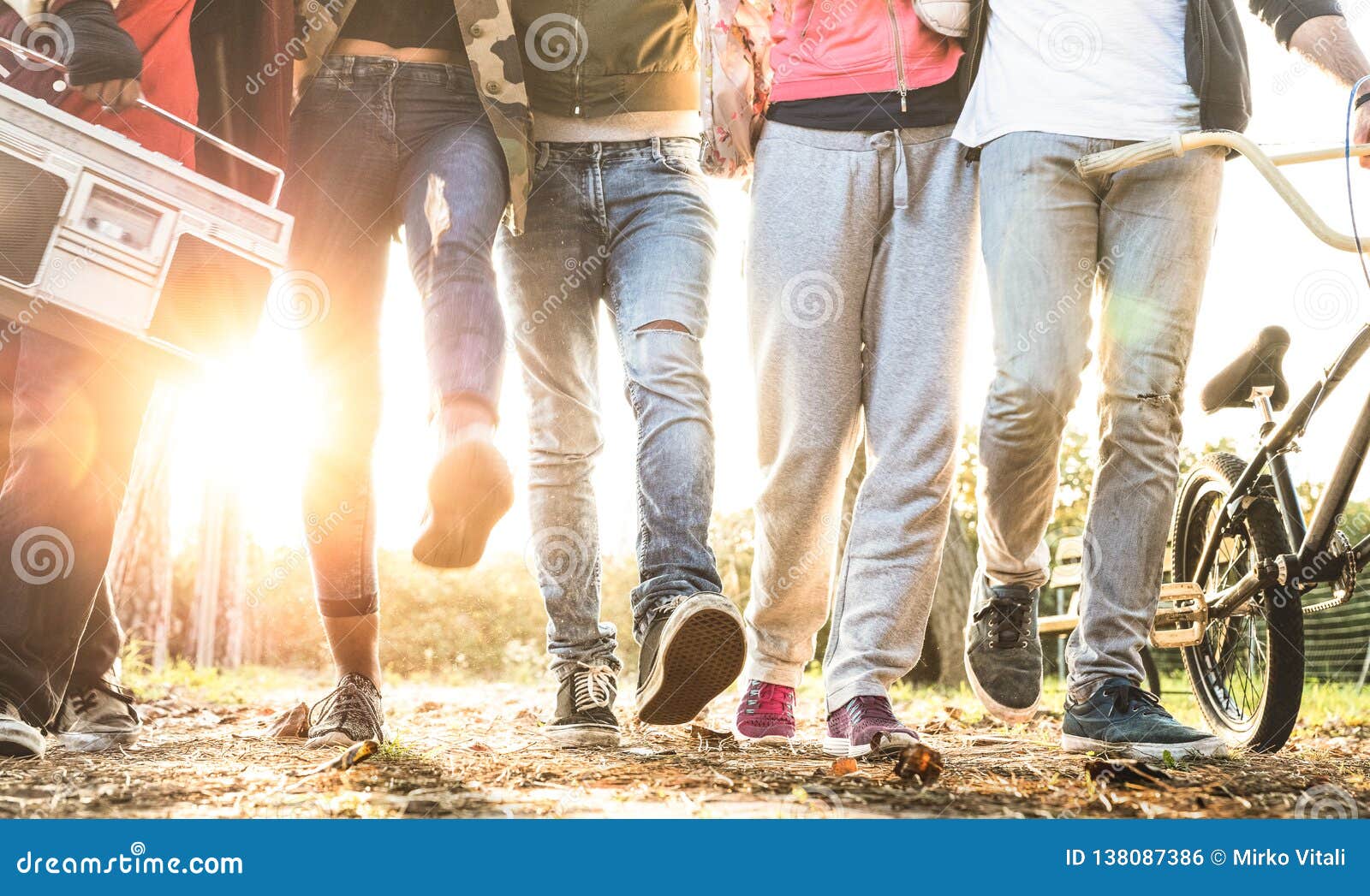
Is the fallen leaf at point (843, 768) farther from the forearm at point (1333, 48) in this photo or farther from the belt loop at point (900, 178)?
A: the forearm at point (1333, 48)

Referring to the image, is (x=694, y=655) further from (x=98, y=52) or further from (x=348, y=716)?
(x=98, y=52)

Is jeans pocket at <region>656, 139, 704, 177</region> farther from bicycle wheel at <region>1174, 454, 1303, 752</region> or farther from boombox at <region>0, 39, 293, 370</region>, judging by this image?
bicycle wheel at <region>1174, 454, 1303, 752</region>

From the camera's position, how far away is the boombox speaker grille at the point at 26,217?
97.9 inches

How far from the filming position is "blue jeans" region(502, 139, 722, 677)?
2.46m

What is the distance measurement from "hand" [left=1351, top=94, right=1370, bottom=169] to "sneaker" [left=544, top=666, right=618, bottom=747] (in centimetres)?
186

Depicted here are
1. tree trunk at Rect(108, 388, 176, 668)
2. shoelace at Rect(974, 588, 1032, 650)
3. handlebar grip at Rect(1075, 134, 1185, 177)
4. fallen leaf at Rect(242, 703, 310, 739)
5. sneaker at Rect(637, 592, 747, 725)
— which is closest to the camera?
handlebar grip at Rect(1075, 134, 1185, 177)

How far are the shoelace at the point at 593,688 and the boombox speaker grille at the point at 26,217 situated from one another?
146 cm

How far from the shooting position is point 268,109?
262 centimetres

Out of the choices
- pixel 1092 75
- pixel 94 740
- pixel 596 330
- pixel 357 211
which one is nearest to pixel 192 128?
pixel 357 211

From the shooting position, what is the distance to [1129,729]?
2.23 m

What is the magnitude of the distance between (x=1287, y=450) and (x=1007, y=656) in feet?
2.77

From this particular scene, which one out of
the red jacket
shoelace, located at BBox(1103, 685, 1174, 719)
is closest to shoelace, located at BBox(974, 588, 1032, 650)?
shoelace, located at BBox(1103, 685, 1174, 719)

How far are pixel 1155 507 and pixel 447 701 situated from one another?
405 centimetres
